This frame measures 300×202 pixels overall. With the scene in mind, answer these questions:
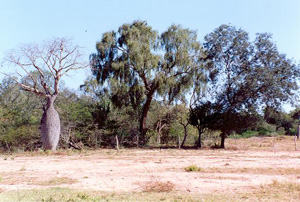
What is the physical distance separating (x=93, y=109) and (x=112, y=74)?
10.1 ft

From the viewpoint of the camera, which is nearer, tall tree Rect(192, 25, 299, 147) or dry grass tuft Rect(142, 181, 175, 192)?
dry grass tuft Rect(142, 181, 175, 192)

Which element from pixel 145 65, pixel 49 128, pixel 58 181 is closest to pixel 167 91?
pixel 145 65

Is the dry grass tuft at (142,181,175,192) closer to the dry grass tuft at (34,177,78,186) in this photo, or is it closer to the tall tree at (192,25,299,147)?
the dry grass tuft at (34,177,78,186)

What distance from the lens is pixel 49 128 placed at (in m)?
19.3

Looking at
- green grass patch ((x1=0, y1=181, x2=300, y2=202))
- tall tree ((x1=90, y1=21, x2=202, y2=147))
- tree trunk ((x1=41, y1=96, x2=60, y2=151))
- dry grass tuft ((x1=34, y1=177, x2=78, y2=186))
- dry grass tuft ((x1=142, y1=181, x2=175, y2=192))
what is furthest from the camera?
tall tree ((x1=90, y1=21, x2=202, y2=147))

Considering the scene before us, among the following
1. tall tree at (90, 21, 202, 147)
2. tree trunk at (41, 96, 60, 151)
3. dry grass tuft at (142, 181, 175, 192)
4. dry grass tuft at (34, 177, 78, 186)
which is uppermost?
tall tree at (90, 21, 202, 147)

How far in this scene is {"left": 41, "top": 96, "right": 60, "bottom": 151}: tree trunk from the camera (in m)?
19.3

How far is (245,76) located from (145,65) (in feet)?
23.9

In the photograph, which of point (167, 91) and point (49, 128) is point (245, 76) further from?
point (49, 128)

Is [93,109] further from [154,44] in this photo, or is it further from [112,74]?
[154,44]

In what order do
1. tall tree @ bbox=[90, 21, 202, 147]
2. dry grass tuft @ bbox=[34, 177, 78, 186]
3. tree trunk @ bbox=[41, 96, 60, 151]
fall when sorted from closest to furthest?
dry grass tuft @ bbox=[34, 177, 78, 186]
tree trunk @ bbox=[41, 96, 60, 151]
tall tree @ bbox=[90, 21, 202, 147]

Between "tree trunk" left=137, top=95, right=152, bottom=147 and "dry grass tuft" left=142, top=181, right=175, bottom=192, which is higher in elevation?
"tree trunk" left=137, top=95, right=152, bottom=147

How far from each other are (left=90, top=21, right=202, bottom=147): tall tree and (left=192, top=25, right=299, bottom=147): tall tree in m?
1.81

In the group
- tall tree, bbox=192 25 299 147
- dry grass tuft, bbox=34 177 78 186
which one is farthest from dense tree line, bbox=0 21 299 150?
dry grass tuft, bbox=34 177 78 186
